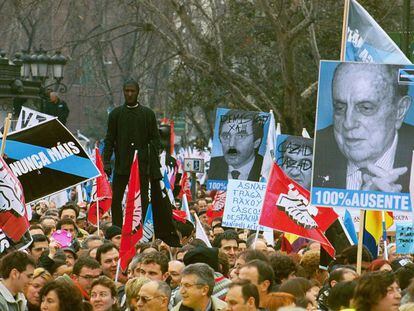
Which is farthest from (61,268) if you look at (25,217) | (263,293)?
(263,293)

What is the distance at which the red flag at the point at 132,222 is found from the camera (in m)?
15.0

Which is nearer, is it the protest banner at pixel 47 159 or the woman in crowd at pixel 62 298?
the woman in crowd at pixel 62 298

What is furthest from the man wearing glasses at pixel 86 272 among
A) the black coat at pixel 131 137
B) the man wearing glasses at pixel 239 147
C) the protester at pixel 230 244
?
the man wearing glasses at pixel 239 147

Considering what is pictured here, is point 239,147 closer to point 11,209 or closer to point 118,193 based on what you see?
point 118,193

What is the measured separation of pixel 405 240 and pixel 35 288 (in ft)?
15.4

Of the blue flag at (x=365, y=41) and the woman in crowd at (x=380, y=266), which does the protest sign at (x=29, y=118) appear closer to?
the blue flag at (x=365, y=41)

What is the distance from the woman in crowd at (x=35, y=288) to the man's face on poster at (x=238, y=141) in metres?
10.4

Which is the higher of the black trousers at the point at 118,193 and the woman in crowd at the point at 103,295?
the black trousers at the point at 118,193

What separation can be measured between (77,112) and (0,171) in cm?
5941

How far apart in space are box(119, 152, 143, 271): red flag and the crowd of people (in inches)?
3.4

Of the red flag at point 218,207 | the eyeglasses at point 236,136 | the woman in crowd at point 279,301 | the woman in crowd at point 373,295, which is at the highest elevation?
the eyeglasses at point 236,136

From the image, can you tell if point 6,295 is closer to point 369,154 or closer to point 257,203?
point 369,154

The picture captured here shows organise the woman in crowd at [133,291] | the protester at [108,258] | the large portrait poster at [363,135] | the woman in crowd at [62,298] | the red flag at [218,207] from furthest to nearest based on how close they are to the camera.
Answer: the red flag at [218,207] < the protester at [108,258] < the large portrait poster at [363,135] < the woman in crowd at [133,291] < the woman in crowd at [62,298]

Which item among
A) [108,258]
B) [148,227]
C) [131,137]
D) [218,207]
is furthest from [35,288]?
[218,207]
